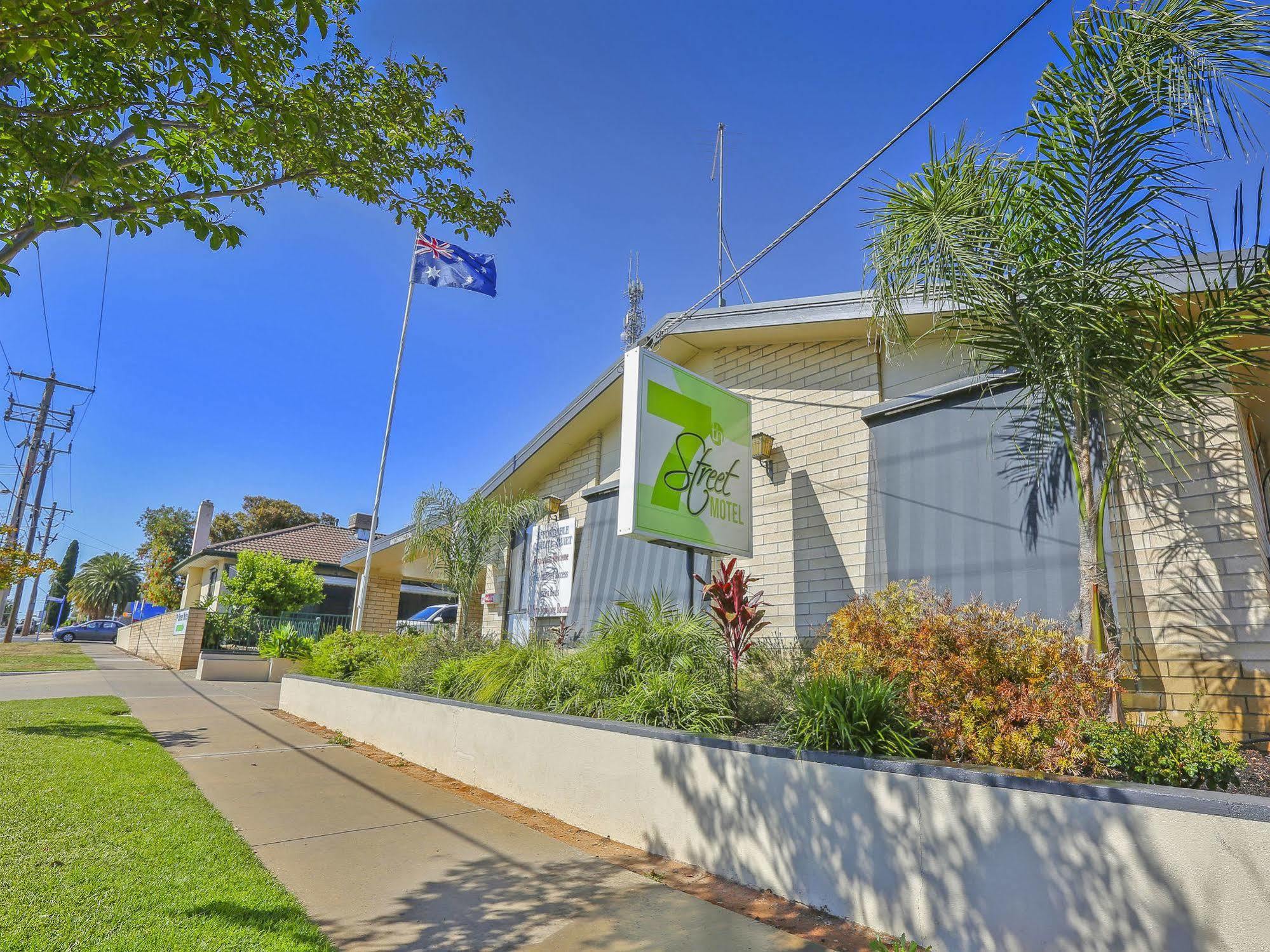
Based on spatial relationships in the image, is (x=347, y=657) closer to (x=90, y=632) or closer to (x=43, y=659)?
(x=43, y=659)

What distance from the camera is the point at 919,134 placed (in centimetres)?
631

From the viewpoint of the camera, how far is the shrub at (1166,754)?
3.45 m

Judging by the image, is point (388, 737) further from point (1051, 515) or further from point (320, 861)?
point (1051, 515)

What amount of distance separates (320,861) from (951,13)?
8.85 metres

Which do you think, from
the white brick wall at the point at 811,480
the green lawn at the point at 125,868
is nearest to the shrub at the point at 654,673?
the white brick wall at the point at 811,480

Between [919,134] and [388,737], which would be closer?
[919,134]

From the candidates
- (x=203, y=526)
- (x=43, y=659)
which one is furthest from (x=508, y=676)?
(x=203, y=526)

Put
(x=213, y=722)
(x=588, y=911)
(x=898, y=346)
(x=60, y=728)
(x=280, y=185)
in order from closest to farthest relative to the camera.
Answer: (x=588, y=911) < (x=280, y=185) < (x=898, y=346) < (x=60, y=728) < (x=213, y=722)

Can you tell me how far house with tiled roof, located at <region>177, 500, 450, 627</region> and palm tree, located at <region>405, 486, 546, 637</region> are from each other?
8960 millimetres

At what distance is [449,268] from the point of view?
16234 mm

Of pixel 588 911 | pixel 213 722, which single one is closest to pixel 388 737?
pixel 213 722

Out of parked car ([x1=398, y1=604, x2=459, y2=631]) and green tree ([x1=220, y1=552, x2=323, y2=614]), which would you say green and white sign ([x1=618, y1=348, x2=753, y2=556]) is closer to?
parked car ([x1=398, y1=604, x2=459, y2=631])

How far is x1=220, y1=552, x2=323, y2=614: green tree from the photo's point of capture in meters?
19.9

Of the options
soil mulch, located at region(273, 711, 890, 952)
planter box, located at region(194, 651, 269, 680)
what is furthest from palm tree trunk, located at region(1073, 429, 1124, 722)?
planter box, located at region(194, 651, 269, 680)
